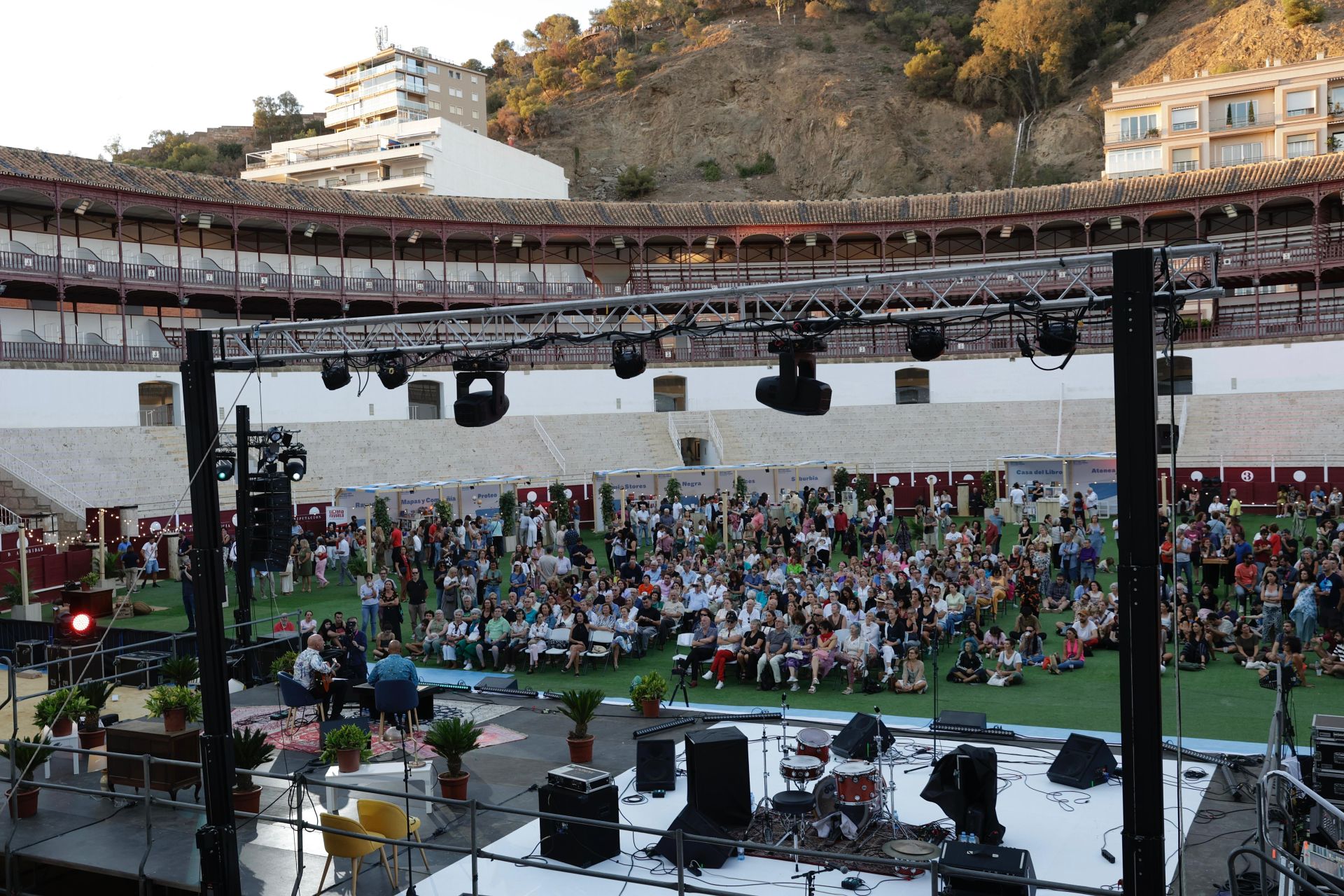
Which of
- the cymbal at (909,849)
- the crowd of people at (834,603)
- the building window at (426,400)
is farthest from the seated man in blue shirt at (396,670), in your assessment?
the building window at (426,400)

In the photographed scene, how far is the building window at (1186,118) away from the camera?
2344 inches

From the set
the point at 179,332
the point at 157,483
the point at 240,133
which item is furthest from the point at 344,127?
the point at 157,483

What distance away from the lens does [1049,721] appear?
13.1 meters

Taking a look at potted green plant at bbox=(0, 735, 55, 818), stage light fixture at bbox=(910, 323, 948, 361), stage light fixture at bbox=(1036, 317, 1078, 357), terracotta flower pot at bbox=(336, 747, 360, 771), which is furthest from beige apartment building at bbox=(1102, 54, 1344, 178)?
potted green plant at bbox=(0, 735, 55, 818)

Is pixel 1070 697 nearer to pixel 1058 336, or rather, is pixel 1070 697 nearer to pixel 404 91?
pixel 1058 336

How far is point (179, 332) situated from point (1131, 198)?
39.8 meters

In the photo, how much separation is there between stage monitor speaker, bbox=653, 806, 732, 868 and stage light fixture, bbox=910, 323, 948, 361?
5193 millimetres

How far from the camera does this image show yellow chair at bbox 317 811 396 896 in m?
8.84

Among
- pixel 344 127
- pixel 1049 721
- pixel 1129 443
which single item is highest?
pixel 344 127

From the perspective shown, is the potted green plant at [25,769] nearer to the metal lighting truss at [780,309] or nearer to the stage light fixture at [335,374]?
the metal lighting truss at [780,309]

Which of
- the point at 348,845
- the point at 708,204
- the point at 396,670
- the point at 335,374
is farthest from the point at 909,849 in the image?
the point at 708,204

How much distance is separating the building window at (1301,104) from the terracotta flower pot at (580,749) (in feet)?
200

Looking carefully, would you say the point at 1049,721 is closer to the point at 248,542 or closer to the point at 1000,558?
the point at 1000,558

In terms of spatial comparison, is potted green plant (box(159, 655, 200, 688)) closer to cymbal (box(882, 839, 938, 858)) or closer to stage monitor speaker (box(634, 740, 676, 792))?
stage monitor speaker (box(634, 740, 676, 792))
